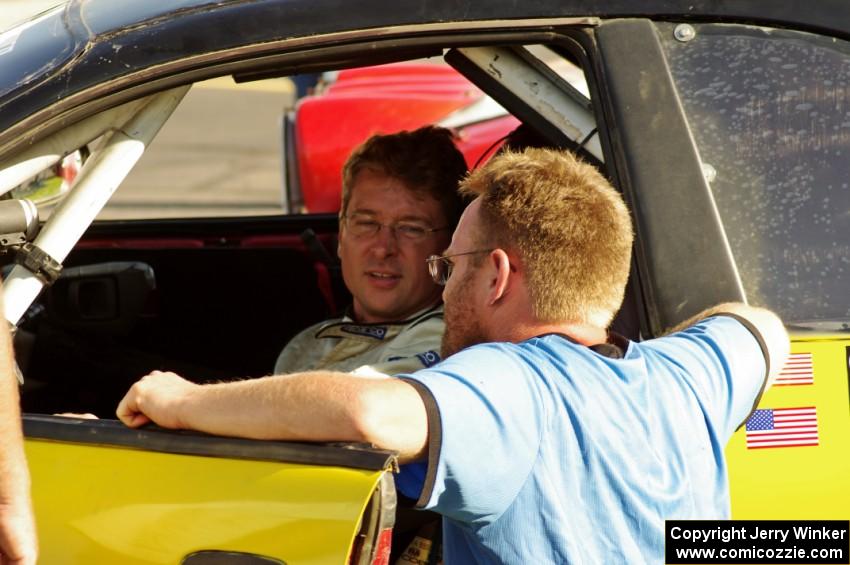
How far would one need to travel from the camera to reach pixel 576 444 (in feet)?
6.38

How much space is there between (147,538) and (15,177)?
701mm

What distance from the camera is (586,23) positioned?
2.22 meters

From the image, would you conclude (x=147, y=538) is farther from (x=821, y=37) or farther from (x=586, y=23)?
(x=821, y=37)

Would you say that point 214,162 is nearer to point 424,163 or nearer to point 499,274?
point 424,163

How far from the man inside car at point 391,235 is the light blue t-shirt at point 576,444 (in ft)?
3.26

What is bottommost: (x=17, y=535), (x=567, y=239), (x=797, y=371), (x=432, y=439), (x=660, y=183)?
(x=17, y=535)

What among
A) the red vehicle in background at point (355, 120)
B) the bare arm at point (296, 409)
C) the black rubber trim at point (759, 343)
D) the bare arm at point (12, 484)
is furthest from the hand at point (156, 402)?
the red vehicle in background at point (355, 120)

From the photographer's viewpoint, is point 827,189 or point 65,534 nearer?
point 65,534

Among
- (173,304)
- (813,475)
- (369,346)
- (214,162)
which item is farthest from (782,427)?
(214,162)

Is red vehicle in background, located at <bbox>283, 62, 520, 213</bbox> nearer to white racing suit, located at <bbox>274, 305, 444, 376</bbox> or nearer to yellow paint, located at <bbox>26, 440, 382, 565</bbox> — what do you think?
white racing suit, located at <bbox>274, 305, 444, 376</bbox>

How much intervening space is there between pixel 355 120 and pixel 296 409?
4.10 metres

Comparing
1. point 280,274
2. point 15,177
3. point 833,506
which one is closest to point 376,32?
point 15,177

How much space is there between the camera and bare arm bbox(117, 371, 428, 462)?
1783 mm

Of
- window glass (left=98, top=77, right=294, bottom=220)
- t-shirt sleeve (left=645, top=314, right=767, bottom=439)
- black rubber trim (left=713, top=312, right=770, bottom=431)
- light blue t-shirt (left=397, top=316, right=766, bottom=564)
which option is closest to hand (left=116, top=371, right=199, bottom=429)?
light blue t-shirt (left=397, top=316, right=766, bottom=564)
